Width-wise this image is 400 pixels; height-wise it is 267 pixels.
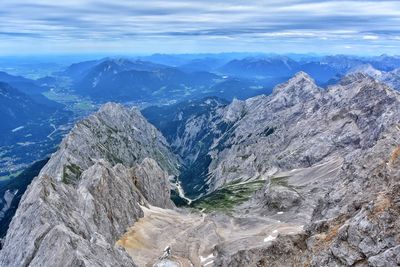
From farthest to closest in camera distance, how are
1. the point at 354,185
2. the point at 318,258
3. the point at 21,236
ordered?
1. the point at 354,185
2. the point at 21,236
3. the point at 318,258

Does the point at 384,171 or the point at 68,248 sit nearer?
the point at 68,248

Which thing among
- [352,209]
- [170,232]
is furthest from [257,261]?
[170,232]

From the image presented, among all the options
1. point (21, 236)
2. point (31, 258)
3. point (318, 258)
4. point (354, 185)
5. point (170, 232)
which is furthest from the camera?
point (170, 232)

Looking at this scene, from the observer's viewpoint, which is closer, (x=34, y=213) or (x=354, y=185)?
(x=34, y=213)

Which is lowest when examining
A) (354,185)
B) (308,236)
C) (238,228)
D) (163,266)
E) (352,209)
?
(238,228)

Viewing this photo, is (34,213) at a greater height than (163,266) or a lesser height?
greater

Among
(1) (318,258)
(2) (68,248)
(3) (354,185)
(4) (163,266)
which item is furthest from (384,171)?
(2) (68,248)

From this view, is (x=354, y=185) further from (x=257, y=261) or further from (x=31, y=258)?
(x=31, y=258)

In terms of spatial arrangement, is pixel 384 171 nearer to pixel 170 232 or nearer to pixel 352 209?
pixel 352 209

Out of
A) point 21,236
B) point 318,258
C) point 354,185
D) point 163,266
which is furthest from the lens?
point 354,185
